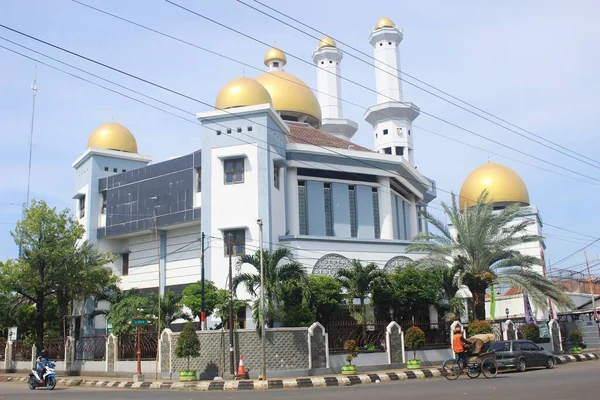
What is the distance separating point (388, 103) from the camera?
5066cm

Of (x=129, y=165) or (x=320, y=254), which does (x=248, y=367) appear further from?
(x=129, y=165)

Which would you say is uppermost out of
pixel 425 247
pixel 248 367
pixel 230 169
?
pixel 230 169

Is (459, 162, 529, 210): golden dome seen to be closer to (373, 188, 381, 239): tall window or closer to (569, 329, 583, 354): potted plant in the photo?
(373, 188, 381, 239): tall window

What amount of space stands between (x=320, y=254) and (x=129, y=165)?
57.5ft

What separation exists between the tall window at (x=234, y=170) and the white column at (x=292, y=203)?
324cm

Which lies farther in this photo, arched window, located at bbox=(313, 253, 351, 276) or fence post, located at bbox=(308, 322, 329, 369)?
arched window, located at bbox=(313, 253, 351, 276)

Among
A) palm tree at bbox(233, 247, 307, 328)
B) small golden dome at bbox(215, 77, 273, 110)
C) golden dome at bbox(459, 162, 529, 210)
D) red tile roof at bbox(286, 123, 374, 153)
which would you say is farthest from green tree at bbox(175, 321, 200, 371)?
golden dome at bbox(459, 162, 529, 210)

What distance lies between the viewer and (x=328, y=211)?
3641cm

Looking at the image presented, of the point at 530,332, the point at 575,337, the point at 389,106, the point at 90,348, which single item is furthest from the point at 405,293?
the point at 389,106

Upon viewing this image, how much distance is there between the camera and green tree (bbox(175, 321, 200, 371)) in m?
22.6

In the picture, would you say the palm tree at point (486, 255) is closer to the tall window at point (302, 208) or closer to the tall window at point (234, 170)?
the tall window at point (302, 208)

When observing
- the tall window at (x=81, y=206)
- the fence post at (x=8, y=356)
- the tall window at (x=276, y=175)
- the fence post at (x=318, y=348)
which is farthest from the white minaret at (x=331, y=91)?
the fence post at (x=318, y=348)

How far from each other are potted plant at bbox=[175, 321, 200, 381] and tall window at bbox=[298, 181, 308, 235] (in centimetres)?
1341

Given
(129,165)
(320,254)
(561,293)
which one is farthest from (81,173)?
(561,293)
